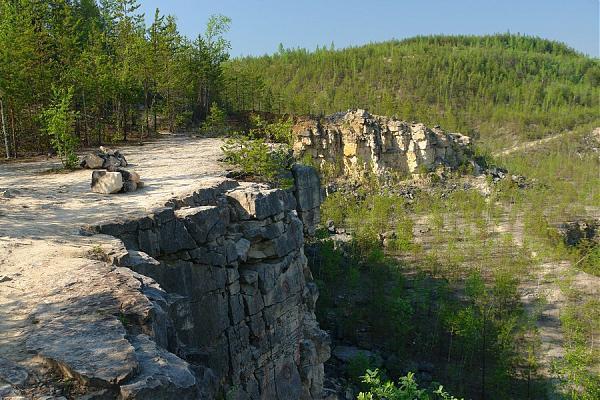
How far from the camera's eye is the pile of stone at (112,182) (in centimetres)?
1240

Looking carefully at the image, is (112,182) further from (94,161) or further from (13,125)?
(13,125)

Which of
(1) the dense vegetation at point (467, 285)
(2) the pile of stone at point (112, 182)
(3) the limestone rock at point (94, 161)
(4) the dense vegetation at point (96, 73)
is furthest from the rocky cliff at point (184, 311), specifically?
(1) the dense vegetation at point (467, 285)

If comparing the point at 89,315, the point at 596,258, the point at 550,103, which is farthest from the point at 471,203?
the point at 550,103

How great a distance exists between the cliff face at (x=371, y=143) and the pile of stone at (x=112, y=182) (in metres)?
38.7

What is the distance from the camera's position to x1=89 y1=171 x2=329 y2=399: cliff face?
928 centimetres

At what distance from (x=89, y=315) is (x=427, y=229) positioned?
45.2 m

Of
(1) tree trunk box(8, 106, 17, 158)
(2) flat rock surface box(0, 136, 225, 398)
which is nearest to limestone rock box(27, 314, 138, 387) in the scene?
(2) flat rock surface box(0, 136, 225, 398)

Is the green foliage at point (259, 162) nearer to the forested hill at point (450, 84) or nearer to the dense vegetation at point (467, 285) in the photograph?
the dense vegetation at point (467, 285)

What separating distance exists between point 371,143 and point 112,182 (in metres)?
44.1

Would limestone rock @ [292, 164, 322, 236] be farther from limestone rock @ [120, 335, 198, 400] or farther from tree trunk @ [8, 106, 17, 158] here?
limestone rock @ [120, 335, 198, 400]

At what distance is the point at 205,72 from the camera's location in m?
35.8

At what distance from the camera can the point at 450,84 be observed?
345ft

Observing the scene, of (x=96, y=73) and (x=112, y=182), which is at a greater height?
(x=96, y=73)

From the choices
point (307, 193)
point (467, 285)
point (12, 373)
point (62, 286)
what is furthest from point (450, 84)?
point (12, 373)
